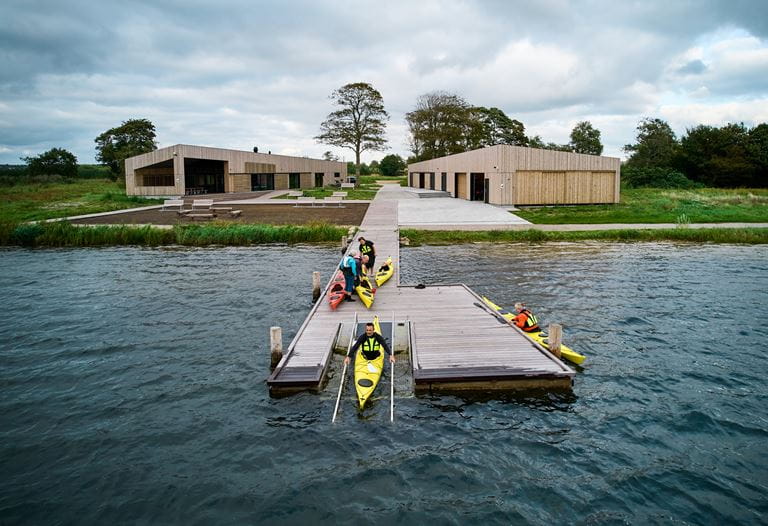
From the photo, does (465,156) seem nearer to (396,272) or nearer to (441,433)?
(396,272)

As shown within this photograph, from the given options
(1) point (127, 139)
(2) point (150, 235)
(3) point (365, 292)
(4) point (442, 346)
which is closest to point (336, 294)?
(3) point (365, 292)

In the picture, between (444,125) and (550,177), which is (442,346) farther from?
(444,125)

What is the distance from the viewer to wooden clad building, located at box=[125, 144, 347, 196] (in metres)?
53.1

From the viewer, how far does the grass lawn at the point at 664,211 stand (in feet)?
117

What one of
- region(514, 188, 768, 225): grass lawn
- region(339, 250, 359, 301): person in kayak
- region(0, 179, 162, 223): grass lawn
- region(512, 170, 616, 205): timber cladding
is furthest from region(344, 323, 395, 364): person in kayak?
region(0, 179, 162, 223): grass lawn

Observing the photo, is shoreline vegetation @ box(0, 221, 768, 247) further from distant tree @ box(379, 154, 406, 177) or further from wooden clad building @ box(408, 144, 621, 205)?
distant tree @ box(379, 154, 406, 177)

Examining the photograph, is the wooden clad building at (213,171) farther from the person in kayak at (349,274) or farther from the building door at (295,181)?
the person in kayak at (349,274)

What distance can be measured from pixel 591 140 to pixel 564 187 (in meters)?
56.4

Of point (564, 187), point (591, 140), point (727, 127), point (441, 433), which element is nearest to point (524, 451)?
point (441, 433)

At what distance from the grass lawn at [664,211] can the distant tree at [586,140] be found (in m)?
46.4

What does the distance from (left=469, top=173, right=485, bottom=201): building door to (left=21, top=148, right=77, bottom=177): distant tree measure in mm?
69977

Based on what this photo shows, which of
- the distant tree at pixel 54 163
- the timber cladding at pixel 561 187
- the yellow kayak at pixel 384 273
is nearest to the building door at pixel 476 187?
the timber cladding at pixel 561 187

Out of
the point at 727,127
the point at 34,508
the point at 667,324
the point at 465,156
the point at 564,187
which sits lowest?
the point at 34,508

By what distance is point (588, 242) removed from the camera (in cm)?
3127
